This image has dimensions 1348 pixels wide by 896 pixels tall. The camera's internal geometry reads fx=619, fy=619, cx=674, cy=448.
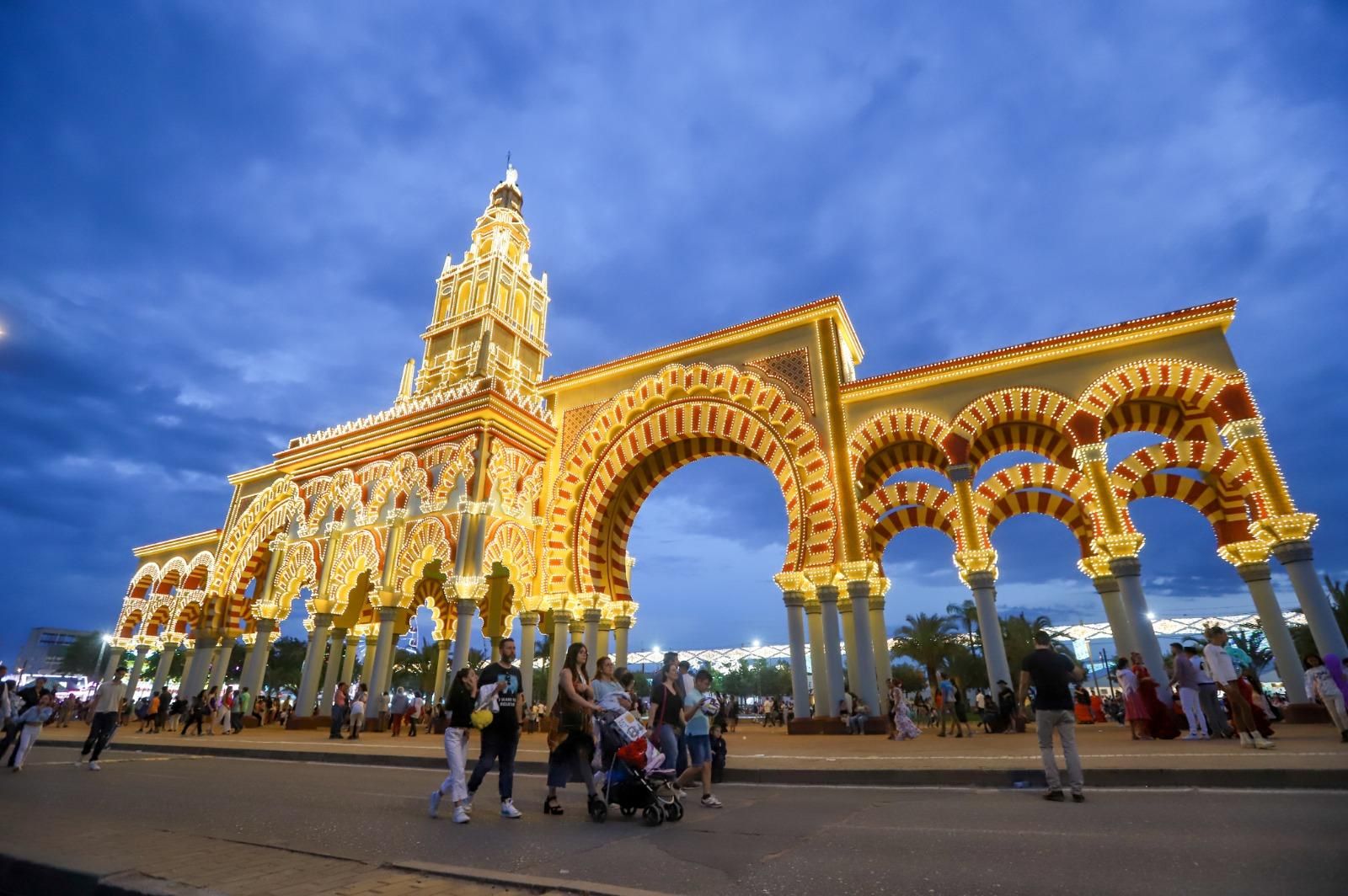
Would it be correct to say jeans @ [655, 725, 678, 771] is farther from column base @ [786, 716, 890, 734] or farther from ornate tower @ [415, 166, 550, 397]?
ornate tower @ [415, 166, 550, 397]

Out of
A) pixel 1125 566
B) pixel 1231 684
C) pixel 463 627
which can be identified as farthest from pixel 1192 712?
pixel 463 627

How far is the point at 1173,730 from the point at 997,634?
3982mm

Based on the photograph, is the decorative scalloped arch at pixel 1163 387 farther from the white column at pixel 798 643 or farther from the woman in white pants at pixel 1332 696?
the white column at pixel 798 643

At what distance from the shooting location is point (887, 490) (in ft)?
57.7

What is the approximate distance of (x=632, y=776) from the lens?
526 centimetres

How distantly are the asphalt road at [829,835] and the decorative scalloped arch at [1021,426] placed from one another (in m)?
10.3

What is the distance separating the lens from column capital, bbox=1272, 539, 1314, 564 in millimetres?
11562

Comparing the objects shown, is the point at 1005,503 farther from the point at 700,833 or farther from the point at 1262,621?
the point at 700,833

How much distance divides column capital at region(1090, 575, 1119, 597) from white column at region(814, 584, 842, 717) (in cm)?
592

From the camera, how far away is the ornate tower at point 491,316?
26266mm

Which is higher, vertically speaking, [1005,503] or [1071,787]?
[1005,503]

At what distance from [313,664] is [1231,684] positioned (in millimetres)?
21504

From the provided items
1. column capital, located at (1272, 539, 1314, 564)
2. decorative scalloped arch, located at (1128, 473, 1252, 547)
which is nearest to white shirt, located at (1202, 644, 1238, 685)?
column capital, located at (1272, 539, 1314, 564)

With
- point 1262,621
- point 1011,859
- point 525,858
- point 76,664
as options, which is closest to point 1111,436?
point 1262,621
